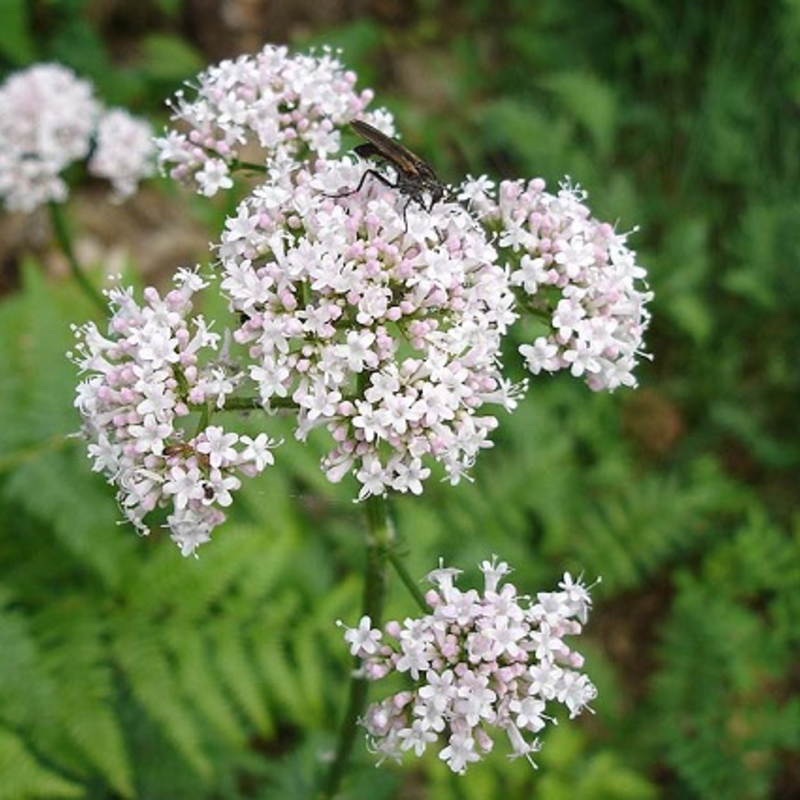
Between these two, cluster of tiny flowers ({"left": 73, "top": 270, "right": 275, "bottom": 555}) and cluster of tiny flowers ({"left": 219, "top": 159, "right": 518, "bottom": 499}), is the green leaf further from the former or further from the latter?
cluster of tiny flowers ({"left": 219, "top": 159, "right": 518, "bottom": 499})

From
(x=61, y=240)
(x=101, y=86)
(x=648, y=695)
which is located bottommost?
(x=648, y=695)

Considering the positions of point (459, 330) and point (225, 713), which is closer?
point (459, 330)

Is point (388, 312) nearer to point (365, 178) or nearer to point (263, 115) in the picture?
point (365, 178)

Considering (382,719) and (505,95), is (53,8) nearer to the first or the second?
(505,95)

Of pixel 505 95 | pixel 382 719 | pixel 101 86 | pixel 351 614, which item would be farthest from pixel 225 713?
pixel 505 95

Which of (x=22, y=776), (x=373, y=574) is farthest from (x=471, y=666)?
(x=22, y=776)

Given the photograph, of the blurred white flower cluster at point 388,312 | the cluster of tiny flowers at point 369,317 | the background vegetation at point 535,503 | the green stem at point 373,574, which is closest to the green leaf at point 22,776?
the background vegetation at point 535,503

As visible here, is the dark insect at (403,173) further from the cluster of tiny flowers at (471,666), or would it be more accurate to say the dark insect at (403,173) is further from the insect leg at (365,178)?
the cluster of tiny flowers at (471,666)
